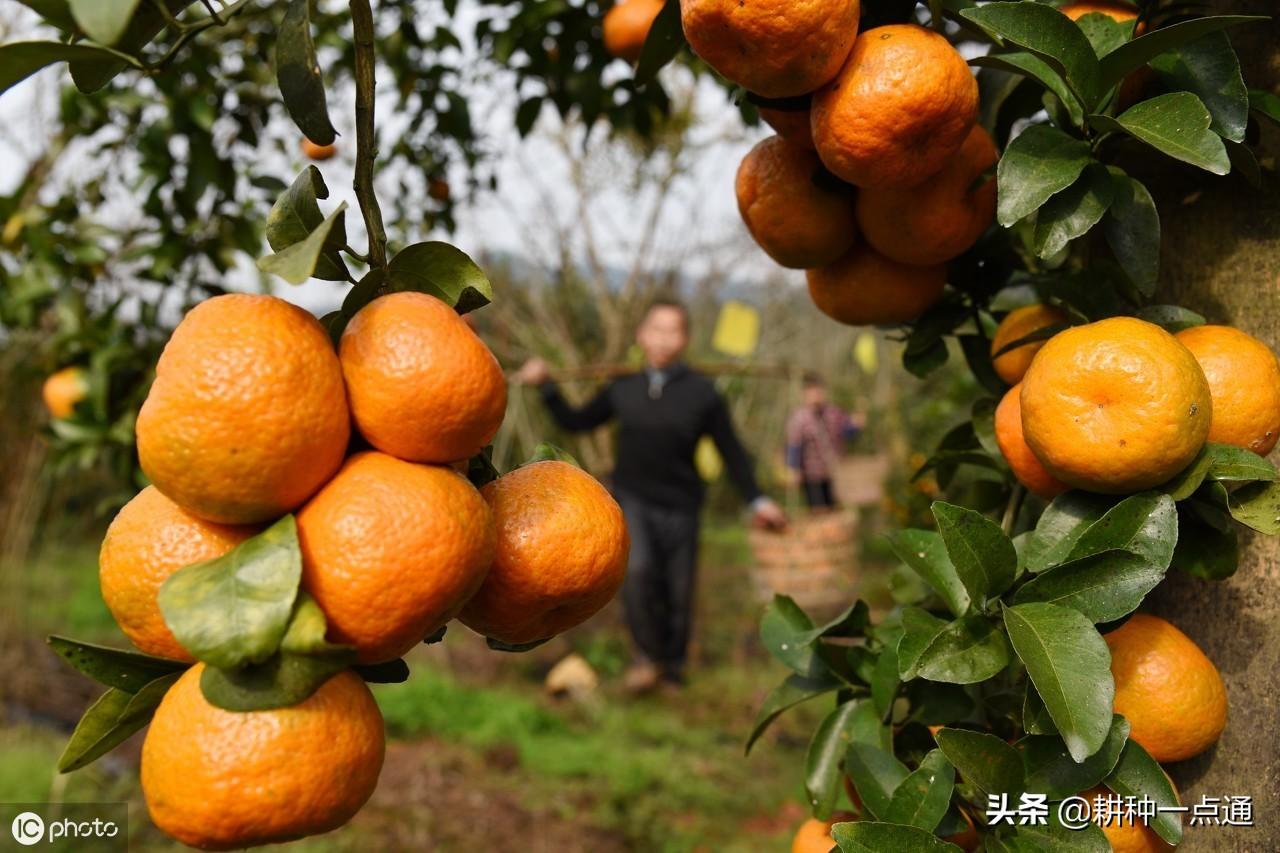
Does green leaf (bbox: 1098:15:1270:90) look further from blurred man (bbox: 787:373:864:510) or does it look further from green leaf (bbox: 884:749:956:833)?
blurred man (bbox: 787:373:864:510)

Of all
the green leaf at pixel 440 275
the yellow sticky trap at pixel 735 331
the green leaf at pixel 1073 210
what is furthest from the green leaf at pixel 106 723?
the yellow sticky trap at pixel 735 331

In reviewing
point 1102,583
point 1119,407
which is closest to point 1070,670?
point 1102,583

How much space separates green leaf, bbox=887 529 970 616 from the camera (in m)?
0.71

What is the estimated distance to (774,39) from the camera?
1.94ft

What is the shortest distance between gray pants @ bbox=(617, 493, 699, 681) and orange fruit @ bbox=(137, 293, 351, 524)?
3394mm

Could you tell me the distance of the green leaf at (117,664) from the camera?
519 millimetres

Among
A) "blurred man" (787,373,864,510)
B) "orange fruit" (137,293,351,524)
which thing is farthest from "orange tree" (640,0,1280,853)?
"blurred man" (787,373,864,510)

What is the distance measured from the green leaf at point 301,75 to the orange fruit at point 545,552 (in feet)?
0.81

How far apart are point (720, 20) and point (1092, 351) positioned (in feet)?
1.12

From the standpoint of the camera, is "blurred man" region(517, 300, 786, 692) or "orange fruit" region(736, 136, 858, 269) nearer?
"orange fruit" region(736, 136, 858, 269)

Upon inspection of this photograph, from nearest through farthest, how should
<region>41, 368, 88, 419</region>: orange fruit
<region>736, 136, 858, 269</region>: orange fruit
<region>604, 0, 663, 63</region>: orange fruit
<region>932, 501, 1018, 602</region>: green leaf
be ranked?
<region>932, 501, 1018, 602</region>: green leaf, <region>736, 136, 858, 269</region>: orange fruit, <region>604, 0, 663, 63</region>: orange fruit, <region>41, 368, 88, 419</region>: orange fruit

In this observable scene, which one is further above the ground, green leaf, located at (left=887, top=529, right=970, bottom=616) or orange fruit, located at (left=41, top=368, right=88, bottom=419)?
green leaf, located at (left=887, top=529, right=970, bottom=616)

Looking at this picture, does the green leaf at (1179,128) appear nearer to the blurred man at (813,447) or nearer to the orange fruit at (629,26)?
the orange fruit at (629,26)

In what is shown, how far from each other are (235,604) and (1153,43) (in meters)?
0.68
